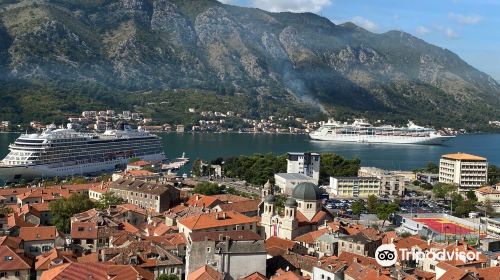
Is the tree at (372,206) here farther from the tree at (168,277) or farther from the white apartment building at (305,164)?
the tree at (168,277)

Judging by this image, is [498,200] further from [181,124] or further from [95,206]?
[181,124]

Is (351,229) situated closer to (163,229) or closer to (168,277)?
(163,229)

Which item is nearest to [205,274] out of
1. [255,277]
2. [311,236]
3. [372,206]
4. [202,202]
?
[255,277]

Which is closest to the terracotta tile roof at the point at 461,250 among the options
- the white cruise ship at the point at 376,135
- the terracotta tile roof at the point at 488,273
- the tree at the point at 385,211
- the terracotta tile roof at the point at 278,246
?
the terracotta tile roof at the point at 488,273

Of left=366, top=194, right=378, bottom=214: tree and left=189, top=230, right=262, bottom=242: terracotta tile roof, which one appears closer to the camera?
left=189, top=230, right=262, bottom=242: terracotta tile roof

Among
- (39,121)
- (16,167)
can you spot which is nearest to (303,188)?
(16,167)

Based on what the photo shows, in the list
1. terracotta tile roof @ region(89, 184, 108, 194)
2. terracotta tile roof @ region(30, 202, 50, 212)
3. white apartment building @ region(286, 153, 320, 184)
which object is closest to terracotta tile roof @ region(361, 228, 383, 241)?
terracotta tile roof @ region(30, 202, 50, 212)

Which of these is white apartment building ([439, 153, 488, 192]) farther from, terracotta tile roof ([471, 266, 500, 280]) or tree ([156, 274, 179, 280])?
tree ([156, 274, 179, 280])
